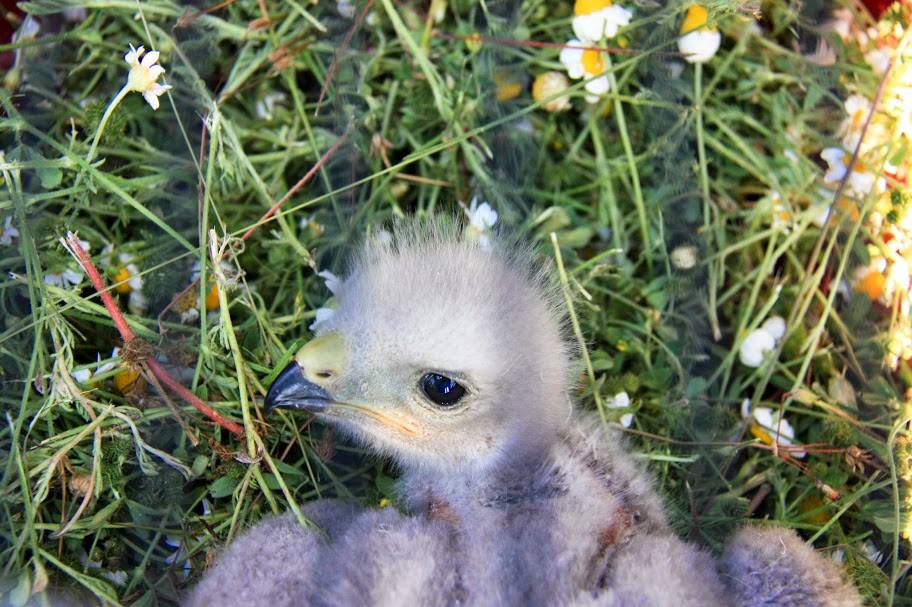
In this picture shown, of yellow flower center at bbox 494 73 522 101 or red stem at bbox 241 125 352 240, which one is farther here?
yellow flower center at bbox 494 73 522 101

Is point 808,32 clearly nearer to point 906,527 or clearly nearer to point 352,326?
point 906,527

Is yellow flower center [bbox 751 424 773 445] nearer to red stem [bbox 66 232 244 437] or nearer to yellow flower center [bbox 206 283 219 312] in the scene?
red stem [bbox 66 232 244 437]

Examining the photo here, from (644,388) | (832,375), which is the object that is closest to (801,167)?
(832,375)

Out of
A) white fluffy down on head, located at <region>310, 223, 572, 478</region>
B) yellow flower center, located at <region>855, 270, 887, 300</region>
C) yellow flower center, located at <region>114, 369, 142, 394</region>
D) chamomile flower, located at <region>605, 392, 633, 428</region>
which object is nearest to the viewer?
white fluffy down on head, located at <region>310, 223, 572, 478</region>

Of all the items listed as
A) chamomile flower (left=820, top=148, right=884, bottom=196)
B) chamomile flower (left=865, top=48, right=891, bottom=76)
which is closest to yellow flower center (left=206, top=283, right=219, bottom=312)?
chamomile flower (left=820, top=148, right=884, bottom=196)

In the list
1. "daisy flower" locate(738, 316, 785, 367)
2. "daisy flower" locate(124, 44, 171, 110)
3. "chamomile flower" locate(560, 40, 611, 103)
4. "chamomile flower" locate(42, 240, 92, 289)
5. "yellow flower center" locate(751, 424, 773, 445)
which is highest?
"daisy flower" locate(124, 44, 171, 110)

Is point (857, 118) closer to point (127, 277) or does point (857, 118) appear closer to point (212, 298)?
point (212, 298)

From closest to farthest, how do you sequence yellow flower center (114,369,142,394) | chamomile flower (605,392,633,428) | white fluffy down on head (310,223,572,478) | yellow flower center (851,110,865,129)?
white fluffy down on head (310,223,572,478) → yellow flower center (114,369,142,394) → chamomile flower (605,392,633,428) → yellow flower center (851,110,865,129)
